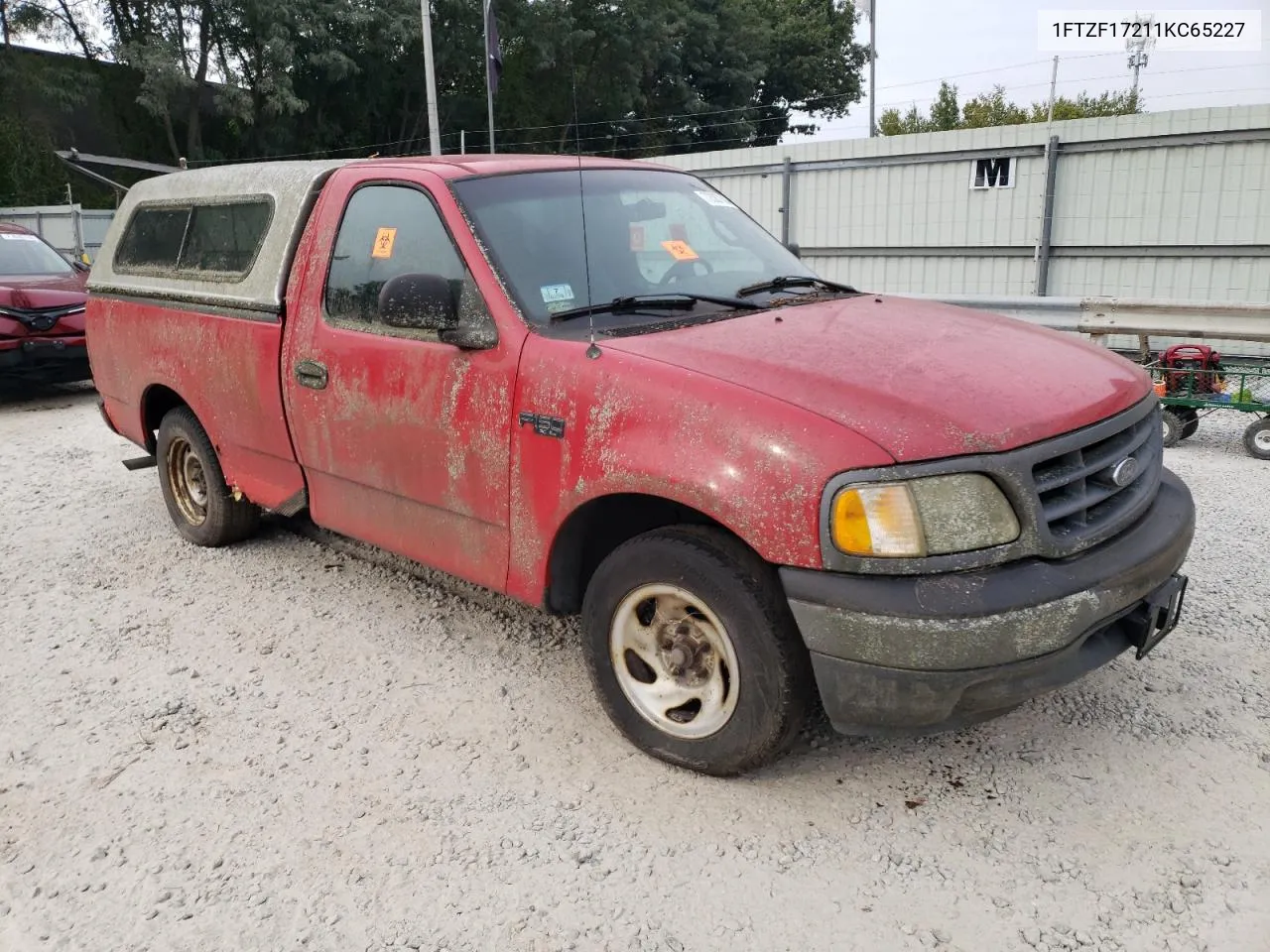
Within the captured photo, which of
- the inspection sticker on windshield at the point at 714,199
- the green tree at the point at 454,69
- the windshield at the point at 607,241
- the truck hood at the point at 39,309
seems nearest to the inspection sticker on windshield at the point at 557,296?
the windshield at the point at 607,241

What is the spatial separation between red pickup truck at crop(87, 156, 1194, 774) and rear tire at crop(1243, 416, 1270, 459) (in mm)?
3878

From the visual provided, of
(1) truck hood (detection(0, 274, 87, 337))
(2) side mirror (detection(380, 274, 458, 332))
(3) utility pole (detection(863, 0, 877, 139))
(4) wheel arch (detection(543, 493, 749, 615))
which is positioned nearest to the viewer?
(4) wheel arch (detection(543, 493, 749, 615))

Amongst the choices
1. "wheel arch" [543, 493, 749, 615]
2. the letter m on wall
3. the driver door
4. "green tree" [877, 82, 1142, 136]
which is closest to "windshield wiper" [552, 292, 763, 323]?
the driver door

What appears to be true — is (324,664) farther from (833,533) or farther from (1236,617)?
(1236,617)

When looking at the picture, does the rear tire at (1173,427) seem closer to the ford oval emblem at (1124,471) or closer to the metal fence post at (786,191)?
the ford oval emblem at (1124,471)

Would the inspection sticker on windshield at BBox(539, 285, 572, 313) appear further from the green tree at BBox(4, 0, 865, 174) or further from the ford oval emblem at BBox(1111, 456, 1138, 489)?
the green tree at BBox(4, 0, 865, 174)

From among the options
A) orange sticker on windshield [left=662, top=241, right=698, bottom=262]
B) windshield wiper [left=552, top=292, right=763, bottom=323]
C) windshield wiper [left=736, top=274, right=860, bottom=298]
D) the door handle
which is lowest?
the door handle

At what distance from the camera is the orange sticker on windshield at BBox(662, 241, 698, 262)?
12.3 feet

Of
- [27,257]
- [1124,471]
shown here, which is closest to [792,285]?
[1124,471]

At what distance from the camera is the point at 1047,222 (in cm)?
1201

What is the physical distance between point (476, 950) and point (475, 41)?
1485 inches

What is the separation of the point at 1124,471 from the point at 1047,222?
1023 centimetres

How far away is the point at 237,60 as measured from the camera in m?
31.5

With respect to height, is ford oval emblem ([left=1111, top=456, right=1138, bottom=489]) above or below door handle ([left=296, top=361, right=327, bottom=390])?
below
